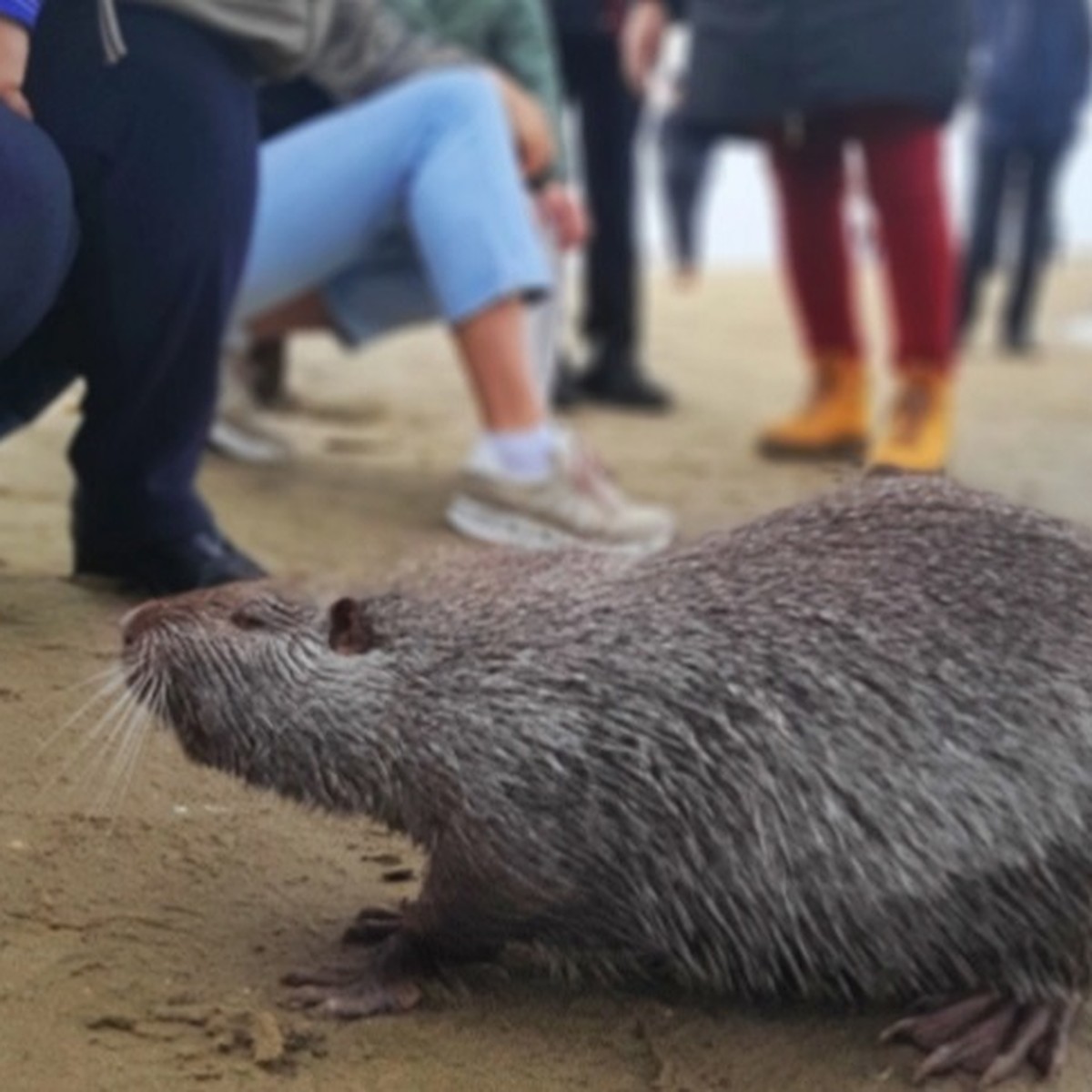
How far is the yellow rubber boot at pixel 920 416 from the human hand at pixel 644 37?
4.08 feet

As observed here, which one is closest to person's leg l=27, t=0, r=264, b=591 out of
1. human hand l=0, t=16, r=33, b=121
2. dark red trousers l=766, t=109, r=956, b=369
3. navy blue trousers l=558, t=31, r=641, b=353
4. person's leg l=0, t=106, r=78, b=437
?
person's leg l=0, t=106, r=78, b=437

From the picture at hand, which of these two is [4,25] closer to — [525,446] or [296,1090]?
[296,1090]

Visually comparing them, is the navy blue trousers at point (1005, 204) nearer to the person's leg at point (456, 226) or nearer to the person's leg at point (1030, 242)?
the person's leg at point (1030, 242)

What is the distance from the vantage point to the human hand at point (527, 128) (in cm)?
507

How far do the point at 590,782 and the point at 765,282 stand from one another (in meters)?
14.6

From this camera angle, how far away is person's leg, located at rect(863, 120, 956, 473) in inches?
241

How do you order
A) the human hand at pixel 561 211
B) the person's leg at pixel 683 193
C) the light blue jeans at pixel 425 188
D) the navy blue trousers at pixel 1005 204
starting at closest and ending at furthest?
the light blue jeans at pixel 425 188 < the human hand at pixel 561 211 < the navy blue trousers at pixel 1005 204 < the person's leg at pixel 683 193

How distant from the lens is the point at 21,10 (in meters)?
2.96

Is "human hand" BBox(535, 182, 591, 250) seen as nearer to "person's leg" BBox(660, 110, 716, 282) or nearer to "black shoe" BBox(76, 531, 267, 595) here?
"black shoe" BBox(76, 531, 267, 595)

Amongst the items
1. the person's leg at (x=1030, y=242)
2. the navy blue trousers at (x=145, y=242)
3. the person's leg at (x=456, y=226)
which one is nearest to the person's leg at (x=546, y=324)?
the person's leg at (x=456, y=226)

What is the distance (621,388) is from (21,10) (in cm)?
494

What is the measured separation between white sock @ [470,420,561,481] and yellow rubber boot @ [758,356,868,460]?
1918 millimetres

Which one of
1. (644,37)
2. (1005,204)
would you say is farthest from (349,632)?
(1005,204)

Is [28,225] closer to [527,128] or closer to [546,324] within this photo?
[527,128]
